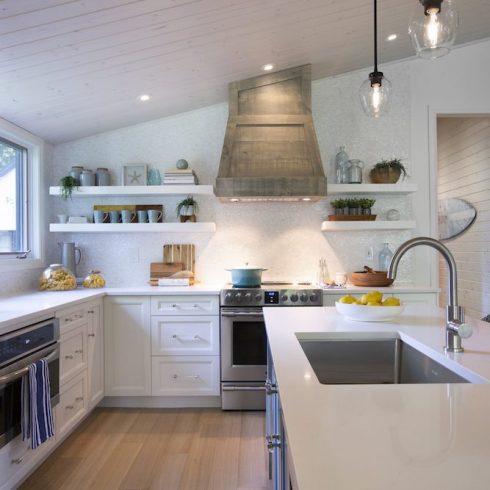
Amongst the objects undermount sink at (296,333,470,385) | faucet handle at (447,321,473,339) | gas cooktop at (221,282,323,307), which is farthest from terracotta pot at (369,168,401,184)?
faucet handle at (447,321,473,339)

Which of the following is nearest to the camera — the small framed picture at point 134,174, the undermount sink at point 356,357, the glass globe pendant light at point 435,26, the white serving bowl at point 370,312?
the glass globe pendant light at point 435,26

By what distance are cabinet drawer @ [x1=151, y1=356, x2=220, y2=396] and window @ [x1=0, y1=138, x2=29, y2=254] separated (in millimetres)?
1527

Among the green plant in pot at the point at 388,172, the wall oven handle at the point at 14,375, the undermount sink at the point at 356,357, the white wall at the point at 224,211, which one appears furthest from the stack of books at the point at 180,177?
the undermount sink at the point at 356,357

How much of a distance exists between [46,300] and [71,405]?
2.36 ft

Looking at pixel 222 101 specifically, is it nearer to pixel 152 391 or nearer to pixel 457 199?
pixel 152 391

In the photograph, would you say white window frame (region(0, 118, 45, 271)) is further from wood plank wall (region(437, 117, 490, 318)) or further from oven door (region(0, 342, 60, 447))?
wood plank wall (region(437, 117, 490, 318))

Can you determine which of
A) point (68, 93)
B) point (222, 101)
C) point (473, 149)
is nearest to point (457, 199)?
point (473, 149)

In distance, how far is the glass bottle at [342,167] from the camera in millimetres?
3729

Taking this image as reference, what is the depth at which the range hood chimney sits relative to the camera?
3.23 metres

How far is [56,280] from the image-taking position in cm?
332

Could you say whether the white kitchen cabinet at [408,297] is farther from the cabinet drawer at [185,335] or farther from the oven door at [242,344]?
the cabinet drawer at [185,335]

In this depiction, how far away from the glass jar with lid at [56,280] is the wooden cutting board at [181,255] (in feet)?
2.85

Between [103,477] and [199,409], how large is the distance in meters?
1.06

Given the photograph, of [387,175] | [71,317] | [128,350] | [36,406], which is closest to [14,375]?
[36,406]
